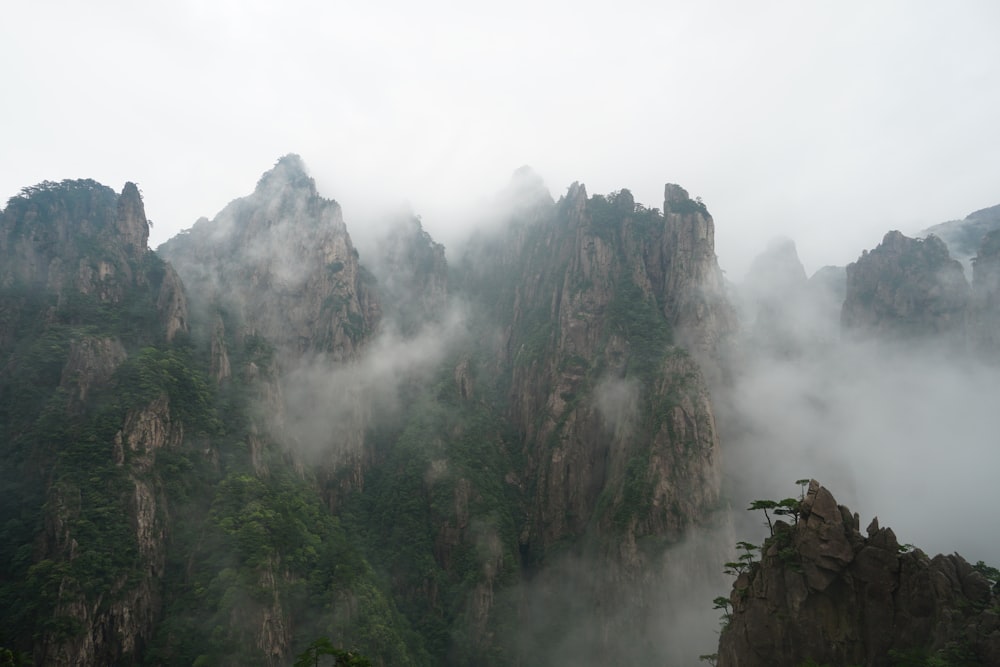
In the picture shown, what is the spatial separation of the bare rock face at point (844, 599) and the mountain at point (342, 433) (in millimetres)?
36842

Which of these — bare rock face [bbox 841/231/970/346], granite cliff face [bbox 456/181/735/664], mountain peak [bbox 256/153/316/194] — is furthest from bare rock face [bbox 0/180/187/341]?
bare rock face [bbox 841/231/970/346]

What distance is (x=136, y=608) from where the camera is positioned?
56.3 m

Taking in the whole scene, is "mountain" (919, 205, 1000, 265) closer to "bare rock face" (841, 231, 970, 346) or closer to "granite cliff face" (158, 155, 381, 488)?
"bare rock face" (841, 231, 970, 346)

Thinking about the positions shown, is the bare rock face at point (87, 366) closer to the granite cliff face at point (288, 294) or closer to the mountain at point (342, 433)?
the mountain at point (342, 433)

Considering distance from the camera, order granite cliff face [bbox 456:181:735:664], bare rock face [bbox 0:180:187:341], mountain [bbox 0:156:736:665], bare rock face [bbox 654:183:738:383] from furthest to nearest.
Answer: bare rock face [bbox 654:183:738:383]
granite cliff face [bbox 456:181:735:664]
bare rock face [bbox 0:180:187:341]
mountain [bbox 0:156:736:665]

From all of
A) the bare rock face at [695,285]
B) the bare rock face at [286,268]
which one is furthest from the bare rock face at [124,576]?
the bare rock face at [695,285]

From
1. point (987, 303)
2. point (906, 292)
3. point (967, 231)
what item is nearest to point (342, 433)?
point (906, 292)

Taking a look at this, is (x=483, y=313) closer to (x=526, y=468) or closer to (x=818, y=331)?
(x=526, y=468)

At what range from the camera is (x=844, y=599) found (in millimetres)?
39594

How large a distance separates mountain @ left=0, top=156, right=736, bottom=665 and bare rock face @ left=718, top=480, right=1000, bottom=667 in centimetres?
3684

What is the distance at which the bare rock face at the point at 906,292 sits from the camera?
103438 millimetres

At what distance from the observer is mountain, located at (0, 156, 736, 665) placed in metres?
58.7

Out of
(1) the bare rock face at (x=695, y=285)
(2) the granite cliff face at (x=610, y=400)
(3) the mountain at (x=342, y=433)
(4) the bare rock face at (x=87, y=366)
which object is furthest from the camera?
(1) the bare rock face at (x=695, y=285)

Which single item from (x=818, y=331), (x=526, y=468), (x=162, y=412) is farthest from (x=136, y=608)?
(x=818, y=331)
